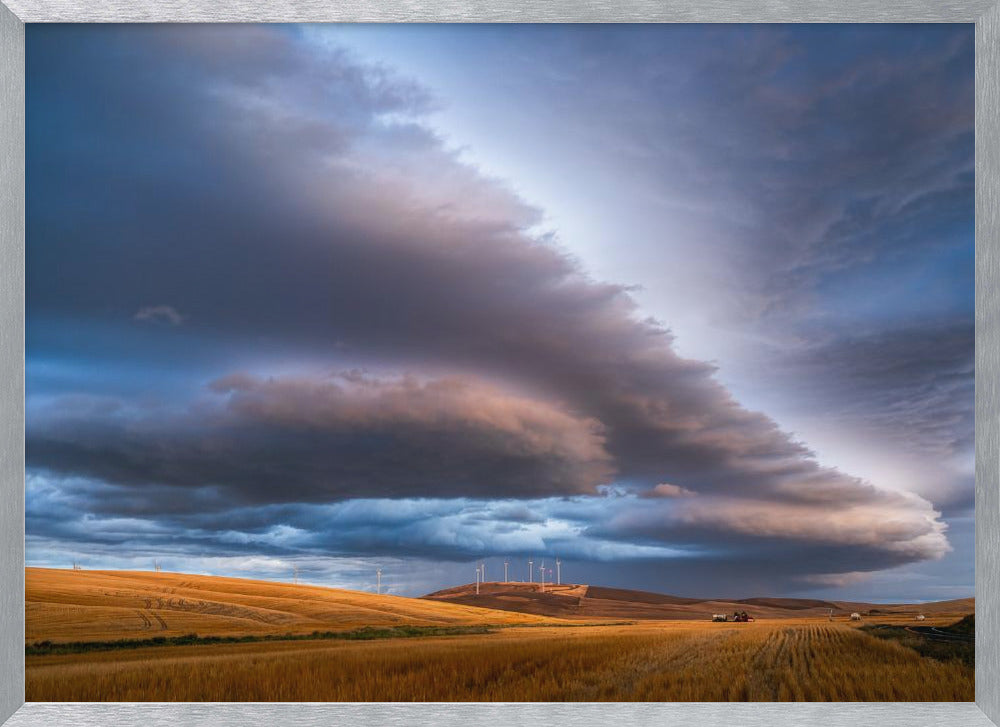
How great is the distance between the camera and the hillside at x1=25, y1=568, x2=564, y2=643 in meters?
4.87

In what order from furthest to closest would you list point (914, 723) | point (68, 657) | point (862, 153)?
1. point (862, 153)
2. point (68, 657)
3. point (914, 723)

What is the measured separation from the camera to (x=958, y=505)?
500 centimetres

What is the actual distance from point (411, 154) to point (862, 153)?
253cm

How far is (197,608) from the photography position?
5.14 metres

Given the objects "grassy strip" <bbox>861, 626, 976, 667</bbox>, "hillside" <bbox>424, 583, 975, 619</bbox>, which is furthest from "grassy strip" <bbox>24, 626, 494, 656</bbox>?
"grassy strip" <bbox>861, 626, 976, 667</bbox>

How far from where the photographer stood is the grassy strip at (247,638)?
15.8ft

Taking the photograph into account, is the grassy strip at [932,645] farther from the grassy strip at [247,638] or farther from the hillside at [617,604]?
the grassy strip at [247,638]

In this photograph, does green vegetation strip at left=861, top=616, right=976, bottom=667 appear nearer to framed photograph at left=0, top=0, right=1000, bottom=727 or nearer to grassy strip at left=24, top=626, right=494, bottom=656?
framed photograph at left=0, top=0, right=1000, bottom=727

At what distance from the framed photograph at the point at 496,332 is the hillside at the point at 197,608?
0.9 inches

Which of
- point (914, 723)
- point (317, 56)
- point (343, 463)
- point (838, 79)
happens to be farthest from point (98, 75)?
point (914, 723)

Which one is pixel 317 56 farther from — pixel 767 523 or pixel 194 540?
pixel 767 523

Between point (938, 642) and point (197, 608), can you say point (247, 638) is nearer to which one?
point (197, 608)

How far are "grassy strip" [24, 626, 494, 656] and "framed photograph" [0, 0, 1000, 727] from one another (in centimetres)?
2

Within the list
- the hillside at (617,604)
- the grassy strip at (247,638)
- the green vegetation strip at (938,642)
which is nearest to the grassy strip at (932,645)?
the green vegetation strip at (938,642)
